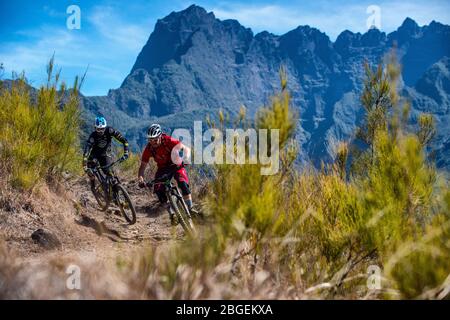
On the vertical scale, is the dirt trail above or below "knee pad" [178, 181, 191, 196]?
below

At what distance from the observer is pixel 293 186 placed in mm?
4047

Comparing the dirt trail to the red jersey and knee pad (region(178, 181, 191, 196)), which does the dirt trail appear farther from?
the red jersey

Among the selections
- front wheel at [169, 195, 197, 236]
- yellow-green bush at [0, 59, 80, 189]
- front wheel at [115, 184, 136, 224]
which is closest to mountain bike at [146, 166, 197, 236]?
front wheel at [169, 195, 197, 236]

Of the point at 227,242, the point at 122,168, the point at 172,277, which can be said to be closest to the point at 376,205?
the point at 227,242

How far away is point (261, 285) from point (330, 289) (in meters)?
0.65

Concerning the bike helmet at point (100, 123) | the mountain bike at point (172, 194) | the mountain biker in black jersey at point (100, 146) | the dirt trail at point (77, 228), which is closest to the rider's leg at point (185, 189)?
the mountain bike at point (172, 194)

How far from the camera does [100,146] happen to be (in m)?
7.78

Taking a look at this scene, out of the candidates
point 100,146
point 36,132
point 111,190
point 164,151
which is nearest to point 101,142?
point 100,146

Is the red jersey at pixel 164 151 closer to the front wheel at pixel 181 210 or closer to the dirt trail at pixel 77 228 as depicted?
the front wheel at pixel 181 210

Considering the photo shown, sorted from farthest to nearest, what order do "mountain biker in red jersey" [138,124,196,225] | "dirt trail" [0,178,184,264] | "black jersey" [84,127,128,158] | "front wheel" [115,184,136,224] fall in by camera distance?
"black jersey" [84,127,128,158] < "front wheel" [115,184,136,224] < "mountain biker in red jersey" [138,124,196,225] < "dirt trail" [0,178,184,264]

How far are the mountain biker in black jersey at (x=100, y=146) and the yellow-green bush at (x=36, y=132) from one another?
0.32 meters

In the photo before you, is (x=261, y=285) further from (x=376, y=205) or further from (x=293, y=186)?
(x=293, y=186)

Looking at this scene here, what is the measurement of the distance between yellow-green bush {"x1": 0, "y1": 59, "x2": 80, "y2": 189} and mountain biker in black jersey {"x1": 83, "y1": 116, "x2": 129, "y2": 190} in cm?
32

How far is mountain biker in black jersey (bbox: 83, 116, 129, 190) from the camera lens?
7.50 m
